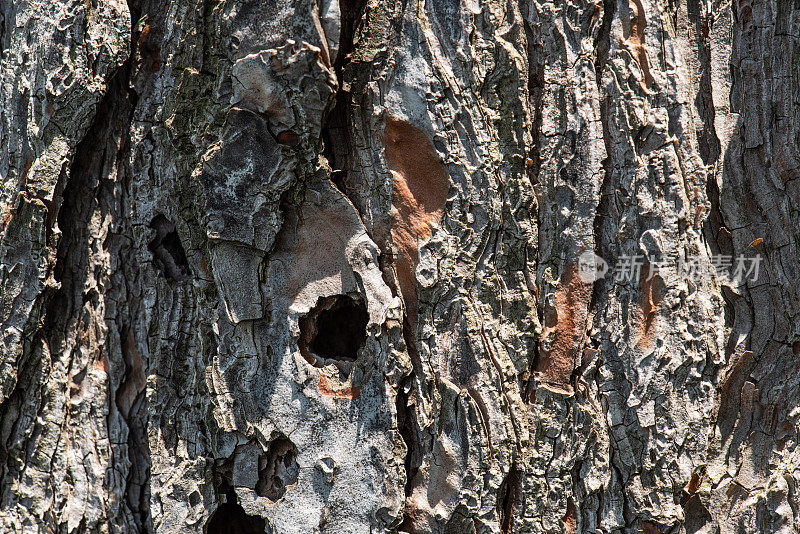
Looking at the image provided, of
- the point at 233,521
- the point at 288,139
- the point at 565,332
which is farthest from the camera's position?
the point at 233,521

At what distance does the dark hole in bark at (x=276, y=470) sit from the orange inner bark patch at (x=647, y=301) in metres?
0.93

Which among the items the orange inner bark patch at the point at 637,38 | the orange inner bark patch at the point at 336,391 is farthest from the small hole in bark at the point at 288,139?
the orange inner bark patch at the point at 637,38

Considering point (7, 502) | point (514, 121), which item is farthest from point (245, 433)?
point (514, 121)

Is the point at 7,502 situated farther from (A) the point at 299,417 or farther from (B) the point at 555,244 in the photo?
(B) the point at 555,244

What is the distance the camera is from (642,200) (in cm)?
141

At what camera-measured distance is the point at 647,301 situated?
4.68 feet

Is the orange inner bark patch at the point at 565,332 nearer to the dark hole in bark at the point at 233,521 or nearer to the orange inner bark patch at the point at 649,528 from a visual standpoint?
the orange inner bark patch at the point at 649,528

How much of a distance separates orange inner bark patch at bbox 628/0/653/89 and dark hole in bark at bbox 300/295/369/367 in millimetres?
935

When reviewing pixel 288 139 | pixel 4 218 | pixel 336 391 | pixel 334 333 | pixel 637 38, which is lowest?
pixel 336 391

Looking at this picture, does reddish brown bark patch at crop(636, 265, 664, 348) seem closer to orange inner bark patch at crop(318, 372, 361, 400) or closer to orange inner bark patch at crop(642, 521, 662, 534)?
orange inner bark patch at crop(642, 521, 662, 534)

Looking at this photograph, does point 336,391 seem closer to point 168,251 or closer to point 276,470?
point 276,470

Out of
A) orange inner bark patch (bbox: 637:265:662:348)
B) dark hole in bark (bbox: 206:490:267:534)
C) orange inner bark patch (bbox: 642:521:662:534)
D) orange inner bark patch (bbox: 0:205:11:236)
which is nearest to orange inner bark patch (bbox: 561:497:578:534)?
orange inner bark patch (bbox: 642:521:662:534)

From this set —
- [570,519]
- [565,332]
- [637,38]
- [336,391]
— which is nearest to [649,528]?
[570,519]

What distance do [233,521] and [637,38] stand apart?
5.46ft
